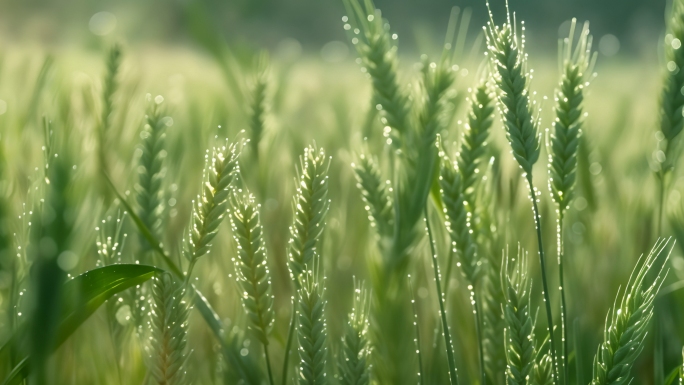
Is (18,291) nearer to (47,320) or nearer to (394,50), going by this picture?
(47,320)

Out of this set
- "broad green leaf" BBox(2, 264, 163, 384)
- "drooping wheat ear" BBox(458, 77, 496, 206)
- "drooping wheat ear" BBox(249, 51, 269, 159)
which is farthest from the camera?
"drooping wheat ear" BBox(249, 51, 269, 159)

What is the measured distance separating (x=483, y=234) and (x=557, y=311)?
0.17 metres

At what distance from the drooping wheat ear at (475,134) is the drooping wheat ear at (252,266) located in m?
0.14

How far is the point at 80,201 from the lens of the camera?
0.24m

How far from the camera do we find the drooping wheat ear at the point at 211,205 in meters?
0.35

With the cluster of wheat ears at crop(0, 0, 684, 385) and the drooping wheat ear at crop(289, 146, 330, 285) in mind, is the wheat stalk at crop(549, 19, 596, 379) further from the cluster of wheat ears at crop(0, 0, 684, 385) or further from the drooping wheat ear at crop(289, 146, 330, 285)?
the drooping wheat ear at crop(289, 146, 330, 285)

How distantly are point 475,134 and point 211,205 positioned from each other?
0.60 ft

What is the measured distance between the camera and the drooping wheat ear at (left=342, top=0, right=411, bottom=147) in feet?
1.56

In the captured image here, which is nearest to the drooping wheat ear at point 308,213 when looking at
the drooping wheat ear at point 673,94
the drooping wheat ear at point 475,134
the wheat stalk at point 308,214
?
the wheat stalk at point 308,214

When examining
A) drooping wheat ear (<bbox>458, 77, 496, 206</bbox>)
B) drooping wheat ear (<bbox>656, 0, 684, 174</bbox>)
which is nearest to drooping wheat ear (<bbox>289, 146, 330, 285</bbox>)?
drooping wheat ear (<bbox>458, 77, 496, 206</bbox>)

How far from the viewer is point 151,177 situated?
1.44ft

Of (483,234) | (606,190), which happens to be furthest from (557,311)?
(606,190)

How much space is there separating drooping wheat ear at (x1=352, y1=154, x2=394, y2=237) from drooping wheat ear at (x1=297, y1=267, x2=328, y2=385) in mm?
119

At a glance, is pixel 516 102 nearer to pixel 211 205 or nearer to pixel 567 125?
pixel 567 125
